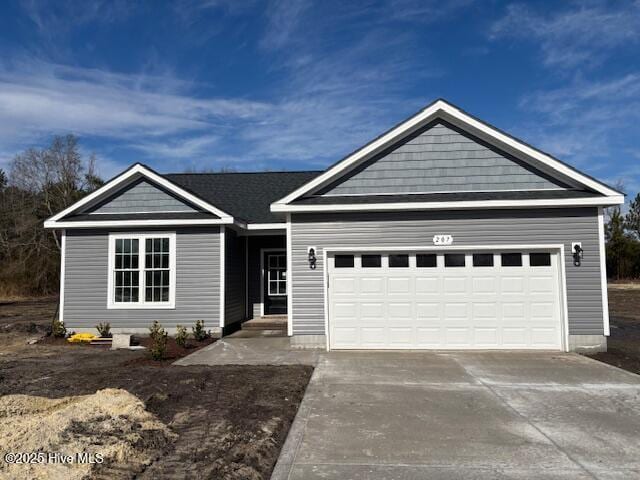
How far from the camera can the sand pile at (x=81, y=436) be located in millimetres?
4148

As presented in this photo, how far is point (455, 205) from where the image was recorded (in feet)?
34.4

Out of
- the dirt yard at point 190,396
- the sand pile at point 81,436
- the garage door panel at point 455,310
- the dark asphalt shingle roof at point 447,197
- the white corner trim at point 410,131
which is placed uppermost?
the white corner trim at point 410,131

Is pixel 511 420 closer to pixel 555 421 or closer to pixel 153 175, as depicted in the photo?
pixel 555 421

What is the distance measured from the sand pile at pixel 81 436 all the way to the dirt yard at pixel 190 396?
7 cm

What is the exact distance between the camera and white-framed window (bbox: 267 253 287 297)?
51.7ft

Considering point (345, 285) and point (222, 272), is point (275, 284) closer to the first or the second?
point (222, 272)

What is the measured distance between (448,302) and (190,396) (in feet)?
20.2

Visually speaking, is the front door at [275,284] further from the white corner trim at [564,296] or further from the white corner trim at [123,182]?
the white corner trim at [564,296]

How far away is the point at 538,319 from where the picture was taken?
1037 cm

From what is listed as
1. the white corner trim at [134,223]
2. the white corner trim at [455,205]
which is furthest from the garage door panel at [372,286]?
the white corner trim at [134,223]

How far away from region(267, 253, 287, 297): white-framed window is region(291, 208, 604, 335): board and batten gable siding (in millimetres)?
4924

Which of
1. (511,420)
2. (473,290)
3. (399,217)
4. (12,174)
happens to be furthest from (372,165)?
(12,174)

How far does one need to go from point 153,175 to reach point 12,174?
101 ft

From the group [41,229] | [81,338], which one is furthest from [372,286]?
[41,229]
